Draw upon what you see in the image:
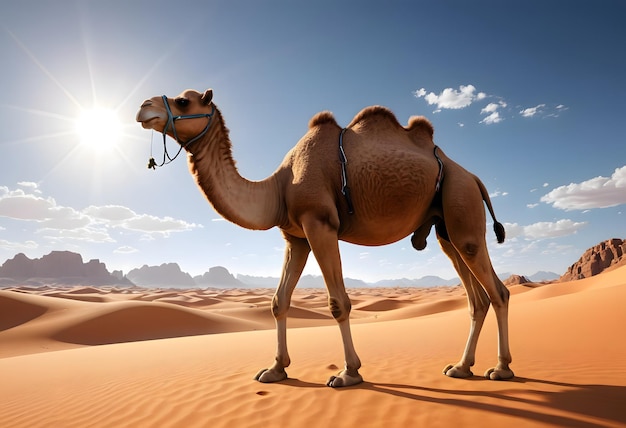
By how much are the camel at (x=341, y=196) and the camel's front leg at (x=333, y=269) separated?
12mm

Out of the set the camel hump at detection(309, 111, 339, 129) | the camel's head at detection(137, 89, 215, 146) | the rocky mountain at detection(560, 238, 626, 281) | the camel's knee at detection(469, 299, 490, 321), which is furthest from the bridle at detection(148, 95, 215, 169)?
the rocky mountain at detection(560, 238, 626, 281)

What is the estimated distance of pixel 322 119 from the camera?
17.5 feet

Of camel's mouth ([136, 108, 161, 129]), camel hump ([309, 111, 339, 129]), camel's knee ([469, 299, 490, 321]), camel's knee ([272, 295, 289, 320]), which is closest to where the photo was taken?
camel's mouth ([136, 108, 161, 129])

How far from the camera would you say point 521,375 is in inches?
199

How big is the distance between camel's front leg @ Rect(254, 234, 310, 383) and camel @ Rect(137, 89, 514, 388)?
0.02 metres

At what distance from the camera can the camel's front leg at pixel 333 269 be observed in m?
4.46

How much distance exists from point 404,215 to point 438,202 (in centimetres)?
64

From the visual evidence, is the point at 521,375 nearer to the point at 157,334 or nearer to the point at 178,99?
the point at 178,99

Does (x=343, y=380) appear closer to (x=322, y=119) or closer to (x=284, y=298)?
(x=284, y=298)

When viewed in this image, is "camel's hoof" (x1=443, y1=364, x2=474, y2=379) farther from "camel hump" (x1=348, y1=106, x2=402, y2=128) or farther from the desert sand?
"camel hump" (x1=348, y1=106, x2=402, y2=128)

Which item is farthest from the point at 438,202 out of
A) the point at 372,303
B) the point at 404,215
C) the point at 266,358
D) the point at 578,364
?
the point at 372,303

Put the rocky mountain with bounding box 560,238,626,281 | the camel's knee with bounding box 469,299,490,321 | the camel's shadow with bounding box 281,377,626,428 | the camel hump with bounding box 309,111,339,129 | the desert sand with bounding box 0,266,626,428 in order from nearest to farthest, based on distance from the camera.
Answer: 1. the camel's shadow with bounding box 281,377,626,428
2. the desert sand with bounding box 0,266,626,428
3. the camel's knee with bounding box 469,299,490,321
4. the camel hump with bounding box 309,111,339,129
5. the rocky mountain with bounding box 560,238,626,281

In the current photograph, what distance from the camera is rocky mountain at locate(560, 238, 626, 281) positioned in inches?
3135

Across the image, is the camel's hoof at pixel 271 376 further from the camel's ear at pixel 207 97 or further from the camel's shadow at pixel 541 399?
the camel's ear at pixel 207 97
